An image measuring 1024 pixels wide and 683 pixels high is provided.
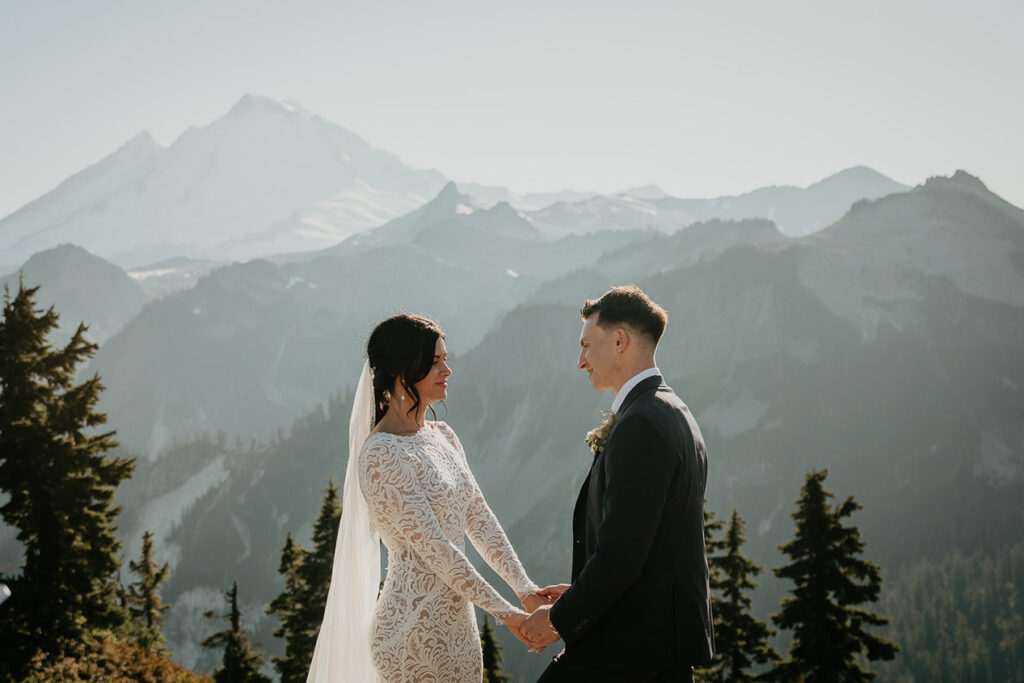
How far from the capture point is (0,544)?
183875 millimetres

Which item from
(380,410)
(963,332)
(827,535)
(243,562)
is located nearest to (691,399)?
(963,332)

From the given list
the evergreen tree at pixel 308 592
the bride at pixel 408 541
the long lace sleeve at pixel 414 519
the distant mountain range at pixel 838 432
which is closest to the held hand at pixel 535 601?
the bride at pixel 408 541

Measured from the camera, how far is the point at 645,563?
417cm

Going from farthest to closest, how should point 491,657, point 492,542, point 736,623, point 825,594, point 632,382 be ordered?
point 491,657 < point 736,623 < point 825,594 < point 492,542 < point 632,382

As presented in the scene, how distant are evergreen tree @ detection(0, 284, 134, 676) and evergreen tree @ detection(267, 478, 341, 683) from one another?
19.3ft

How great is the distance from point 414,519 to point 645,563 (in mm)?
1583

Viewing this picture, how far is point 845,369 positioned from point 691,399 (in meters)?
37.6

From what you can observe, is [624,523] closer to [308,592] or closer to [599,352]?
[599,352]

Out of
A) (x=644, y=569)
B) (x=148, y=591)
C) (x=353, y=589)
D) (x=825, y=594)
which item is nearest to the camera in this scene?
(x=644, y=569)

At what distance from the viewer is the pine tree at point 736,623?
76.1ft

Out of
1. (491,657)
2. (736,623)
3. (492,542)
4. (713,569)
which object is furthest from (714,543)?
(492,542)

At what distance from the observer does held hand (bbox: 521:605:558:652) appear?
179 inches

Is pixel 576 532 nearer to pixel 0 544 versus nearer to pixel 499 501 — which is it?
pixel 499 501

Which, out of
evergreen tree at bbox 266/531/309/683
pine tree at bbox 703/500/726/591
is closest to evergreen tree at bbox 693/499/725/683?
pine tree at bbox 703/500/726/591
